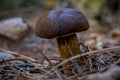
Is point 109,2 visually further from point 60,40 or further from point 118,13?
point 60,40

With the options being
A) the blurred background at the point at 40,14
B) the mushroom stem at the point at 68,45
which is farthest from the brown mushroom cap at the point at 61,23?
the blurred background at the point at 40,14

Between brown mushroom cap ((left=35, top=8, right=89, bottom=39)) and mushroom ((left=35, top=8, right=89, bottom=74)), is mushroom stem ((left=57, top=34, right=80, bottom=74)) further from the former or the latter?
brown mushroom cap ((left=35, top=8, right=89, bottom=39))

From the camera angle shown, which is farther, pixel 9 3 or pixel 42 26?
pixel 9 3

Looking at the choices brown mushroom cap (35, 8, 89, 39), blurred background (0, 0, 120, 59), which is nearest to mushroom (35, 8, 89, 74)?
brown mushroom cap (35, 8, 89, 39)

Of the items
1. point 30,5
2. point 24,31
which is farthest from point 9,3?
point 24,31

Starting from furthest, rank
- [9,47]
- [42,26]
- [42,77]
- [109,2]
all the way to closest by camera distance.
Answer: [109,2] < [9,47] < [42,26] < [42,77]

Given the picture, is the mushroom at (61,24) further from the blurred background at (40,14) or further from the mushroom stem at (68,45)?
the blurred background at (40,14)
